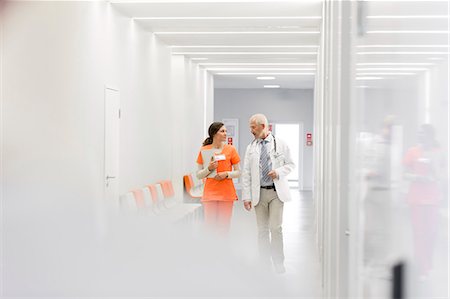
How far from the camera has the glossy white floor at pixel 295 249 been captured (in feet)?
22.7

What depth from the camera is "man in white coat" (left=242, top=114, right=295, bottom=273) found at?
7145 mm

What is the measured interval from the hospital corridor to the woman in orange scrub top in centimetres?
2

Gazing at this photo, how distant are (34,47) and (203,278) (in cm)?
271

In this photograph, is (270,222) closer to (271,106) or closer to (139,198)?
(139,198)

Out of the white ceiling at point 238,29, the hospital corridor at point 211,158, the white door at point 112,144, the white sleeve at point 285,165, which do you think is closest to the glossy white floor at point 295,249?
the hospital corridor at point 211,158

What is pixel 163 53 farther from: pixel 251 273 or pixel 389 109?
pixel 389 109

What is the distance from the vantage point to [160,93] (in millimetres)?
12492

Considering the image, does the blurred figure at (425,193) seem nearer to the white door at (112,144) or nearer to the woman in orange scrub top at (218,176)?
the woman in orange scrub top at (218,176)

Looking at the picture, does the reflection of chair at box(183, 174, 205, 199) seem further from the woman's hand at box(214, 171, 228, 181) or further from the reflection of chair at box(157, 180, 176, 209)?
the woman's hand at box(214, 171, 228, 181)

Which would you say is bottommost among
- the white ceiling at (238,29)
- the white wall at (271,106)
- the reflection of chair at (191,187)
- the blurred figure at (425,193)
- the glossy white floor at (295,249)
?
the glossy white floor at (295,249)

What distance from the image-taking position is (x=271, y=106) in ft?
84.1

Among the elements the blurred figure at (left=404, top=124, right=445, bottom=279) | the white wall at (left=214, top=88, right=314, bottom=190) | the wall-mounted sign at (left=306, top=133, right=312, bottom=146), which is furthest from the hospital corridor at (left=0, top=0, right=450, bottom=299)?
the white wall at (left=214, top=88, right=314, bottom=190)

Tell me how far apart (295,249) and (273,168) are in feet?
9.13

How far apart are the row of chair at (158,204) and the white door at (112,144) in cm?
35
